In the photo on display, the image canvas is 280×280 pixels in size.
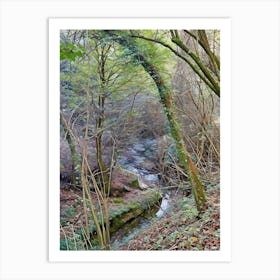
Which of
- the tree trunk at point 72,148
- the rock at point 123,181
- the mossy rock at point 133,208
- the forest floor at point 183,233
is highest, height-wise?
the tree trunk at point 72,148

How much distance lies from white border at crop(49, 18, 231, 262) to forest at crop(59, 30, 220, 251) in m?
0.04

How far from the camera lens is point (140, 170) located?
2199 millimetres

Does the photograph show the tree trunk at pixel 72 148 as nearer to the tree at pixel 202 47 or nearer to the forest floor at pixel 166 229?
the forest floor at pixel 166 229

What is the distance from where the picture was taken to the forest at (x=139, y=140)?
2.17 m

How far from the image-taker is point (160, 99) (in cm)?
222

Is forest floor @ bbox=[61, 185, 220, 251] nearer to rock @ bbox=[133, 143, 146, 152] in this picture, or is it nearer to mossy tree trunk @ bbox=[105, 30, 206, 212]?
mossy tree trunk @ bbox=[105, 30, 206, 212]

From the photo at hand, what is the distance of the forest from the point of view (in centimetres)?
217

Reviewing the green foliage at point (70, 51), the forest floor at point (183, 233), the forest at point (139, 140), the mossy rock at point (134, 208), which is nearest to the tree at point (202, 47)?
the forest at point (139, 140)

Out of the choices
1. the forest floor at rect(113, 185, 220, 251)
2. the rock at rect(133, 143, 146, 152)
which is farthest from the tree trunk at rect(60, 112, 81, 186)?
the forest floor at rect(113, 185, 220, 251)

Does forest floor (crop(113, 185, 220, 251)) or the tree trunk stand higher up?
the tree trunk
